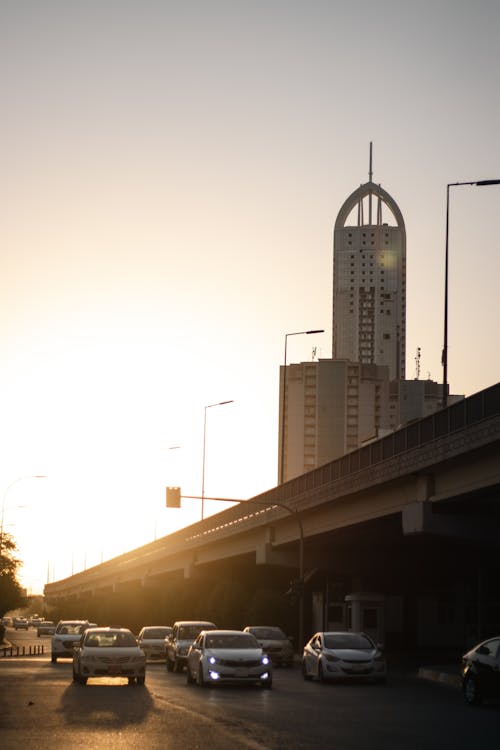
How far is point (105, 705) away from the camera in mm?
24484

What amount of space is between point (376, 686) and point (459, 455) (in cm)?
752

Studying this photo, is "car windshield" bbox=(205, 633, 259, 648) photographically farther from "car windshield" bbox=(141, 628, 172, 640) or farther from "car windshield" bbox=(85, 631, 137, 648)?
"car windshield" bbox=(141, 628, 172, 640)

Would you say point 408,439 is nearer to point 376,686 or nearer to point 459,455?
point 459,455

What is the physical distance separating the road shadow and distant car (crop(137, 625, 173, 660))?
20672mm

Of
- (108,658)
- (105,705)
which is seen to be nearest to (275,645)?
A: (108,658)

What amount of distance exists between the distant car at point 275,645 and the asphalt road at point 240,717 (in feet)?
47.8

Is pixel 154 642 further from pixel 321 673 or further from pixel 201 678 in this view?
pixel 201 678

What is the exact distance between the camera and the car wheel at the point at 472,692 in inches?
1011

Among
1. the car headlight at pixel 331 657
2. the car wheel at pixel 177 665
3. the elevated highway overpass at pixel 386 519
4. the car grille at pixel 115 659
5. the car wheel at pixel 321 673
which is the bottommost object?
the car wheel at pixel 177 665

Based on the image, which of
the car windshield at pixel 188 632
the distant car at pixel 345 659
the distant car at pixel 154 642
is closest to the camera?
the distant car at pixel 345 659

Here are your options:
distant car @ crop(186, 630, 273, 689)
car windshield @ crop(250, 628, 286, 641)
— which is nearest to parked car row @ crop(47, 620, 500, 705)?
distant car @ crop(186, 630, 273, 689)

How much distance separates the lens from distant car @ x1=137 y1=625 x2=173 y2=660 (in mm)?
53719

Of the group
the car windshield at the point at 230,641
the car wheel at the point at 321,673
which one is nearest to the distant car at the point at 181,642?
the car wheel at the point at 321,673

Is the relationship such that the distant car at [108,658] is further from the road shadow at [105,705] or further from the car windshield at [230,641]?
the car windshield at [230,641]
